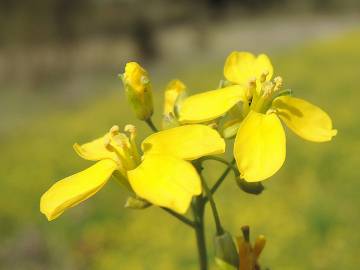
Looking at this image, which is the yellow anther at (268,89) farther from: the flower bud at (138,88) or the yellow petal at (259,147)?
the flower bud at (138,88)

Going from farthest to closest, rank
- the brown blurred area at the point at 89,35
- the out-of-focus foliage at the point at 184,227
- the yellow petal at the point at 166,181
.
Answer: the brown blurred area at the point at 89,35 < the out-of-focus foliage at the point at 184,227 < the yellow petal at the point at 166,181

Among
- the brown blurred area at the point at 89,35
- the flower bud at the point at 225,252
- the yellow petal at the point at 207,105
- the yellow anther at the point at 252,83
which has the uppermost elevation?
the yellow anther at the point at 252,83

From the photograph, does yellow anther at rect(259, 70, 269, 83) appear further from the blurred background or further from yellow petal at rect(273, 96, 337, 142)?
the blurred background

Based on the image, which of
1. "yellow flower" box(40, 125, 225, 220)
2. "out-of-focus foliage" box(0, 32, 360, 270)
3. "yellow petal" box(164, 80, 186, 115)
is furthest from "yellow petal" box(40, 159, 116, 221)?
"out-of-focus foliage" box(0, 32, 360, 270)

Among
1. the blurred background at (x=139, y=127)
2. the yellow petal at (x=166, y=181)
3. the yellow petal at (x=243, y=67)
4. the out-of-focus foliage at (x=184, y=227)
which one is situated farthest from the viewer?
the blurred background at (x=139, y=127)

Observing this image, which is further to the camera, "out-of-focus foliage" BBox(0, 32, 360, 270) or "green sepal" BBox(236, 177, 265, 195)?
"out-of-focus foliage" BBox(0, 32, 360, 270)

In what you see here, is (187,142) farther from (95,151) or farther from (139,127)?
(139,127)

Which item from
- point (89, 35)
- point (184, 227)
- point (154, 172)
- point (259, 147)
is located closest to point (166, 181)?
point (154, 172)

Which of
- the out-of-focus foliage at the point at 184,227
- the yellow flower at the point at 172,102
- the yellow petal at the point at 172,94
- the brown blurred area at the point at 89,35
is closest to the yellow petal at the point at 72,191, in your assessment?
the yellow flower at the point at 172,102
